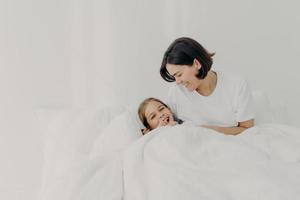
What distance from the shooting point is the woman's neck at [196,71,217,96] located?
1.78m

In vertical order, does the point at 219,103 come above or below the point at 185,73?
below

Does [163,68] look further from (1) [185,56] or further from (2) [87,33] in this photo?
(2) [87,33]

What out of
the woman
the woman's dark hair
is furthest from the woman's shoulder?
the woman's dark hair

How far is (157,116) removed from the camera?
5.59ft

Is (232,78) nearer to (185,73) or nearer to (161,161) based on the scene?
(185,73)

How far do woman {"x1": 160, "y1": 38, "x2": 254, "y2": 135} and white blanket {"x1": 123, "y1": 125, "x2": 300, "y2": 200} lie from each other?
0.61ft

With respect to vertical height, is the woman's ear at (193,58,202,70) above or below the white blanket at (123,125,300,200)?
above

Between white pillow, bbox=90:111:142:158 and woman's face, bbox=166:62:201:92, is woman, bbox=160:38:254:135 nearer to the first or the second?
woman's face, bbox=166:62:201:92


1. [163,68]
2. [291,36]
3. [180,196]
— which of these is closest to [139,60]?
[163,68]

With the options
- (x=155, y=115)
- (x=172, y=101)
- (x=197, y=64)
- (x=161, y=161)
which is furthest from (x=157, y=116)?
(x=161, y=161)

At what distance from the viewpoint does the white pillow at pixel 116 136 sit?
1.54 meters

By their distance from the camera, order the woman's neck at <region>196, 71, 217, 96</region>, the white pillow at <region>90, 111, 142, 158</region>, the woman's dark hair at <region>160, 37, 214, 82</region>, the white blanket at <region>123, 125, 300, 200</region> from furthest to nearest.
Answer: the woman's neck at <region>196, 71, 217, 96</region> < the woman's dark hair at <region>160, 37, 214, 82</region> < the white pillow at <region>90, 111, 142, 158</region> < the white blanket at <region>123, 125, 300, 200</region>

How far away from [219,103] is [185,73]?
0.21 m

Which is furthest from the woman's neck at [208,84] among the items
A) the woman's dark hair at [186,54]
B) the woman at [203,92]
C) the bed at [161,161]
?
the bed at [161,161]
